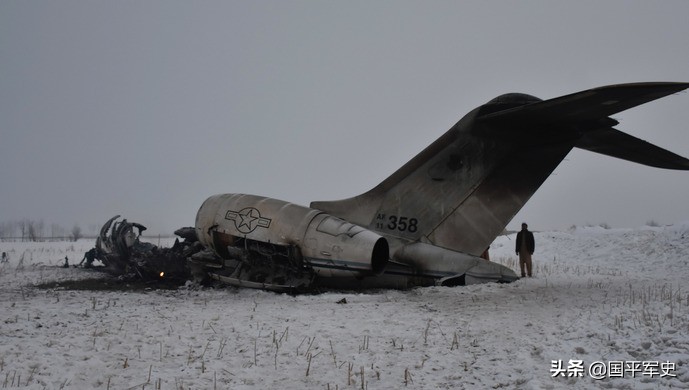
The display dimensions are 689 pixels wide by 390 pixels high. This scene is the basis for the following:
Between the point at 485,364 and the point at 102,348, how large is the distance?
460 cm

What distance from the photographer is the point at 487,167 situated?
9.35 m

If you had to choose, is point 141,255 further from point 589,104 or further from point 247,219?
point 589,104

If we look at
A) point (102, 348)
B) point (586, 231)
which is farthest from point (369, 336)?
point (586, 231)

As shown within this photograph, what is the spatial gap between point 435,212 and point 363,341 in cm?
455

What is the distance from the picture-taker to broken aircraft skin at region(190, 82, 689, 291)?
8.77 metres

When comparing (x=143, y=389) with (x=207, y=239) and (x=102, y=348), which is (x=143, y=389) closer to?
(x=102, y=348)

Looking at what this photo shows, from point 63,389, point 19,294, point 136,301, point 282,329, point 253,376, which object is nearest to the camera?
point 63,389

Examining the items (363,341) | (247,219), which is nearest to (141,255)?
(247,219)

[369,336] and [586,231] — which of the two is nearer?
[369,336]

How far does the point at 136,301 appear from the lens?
938 cm

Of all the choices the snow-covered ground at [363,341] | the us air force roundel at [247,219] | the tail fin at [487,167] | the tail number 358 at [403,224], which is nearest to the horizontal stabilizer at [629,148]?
the tail fin at [487,167]

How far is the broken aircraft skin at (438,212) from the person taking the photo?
8.77m

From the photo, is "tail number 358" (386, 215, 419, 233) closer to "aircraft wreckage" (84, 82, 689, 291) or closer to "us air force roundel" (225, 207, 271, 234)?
"aircraft wreckage" (84, 82, 689, 291)

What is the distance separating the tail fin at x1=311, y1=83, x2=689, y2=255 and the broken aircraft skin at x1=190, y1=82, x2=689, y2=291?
0.07 ft
